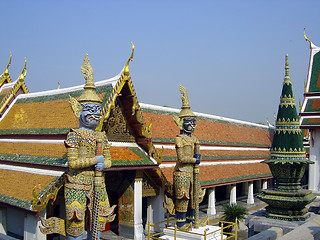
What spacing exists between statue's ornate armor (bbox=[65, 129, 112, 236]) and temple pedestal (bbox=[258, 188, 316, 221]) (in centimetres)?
601

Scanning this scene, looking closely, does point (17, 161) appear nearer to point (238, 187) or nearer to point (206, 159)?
point (206, 159)

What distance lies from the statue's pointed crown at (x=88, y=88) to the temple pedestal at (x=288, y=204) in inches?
258

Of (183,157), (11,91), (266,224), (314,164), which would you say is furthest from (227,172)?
(11,91)

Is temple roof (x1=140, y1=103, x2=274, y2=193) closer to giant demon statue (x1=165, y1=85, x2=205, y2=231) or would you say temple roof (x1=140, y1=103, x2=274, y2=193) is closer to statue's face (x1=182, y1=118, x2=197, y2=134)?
giant demon statue (x1=165, y1=85, x2=205, y2=231)

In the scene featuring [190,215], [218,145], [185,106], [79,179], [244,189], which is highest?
[185,106]

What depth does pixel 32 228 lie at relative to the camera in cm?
1141

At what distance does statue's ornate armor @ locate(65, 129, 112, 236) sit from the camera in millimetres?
8133

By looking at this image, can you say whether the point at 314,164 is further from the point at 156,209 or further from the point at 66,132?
the point at 66,132

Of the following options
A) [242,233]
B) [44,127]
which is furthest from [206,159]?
[44,127]

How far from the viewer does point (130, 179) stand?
13836mm

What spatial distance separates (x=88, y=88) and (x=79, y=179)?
2.22 meters

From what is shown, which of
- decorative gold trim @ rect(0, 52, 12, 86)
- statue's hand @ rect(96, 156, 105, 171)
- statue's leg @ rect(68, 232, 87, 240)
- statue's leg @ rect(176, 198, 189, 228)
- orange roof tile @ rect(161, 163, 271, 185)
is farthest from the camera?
decorative gold trim @ rect(0, 52, 12, 86)

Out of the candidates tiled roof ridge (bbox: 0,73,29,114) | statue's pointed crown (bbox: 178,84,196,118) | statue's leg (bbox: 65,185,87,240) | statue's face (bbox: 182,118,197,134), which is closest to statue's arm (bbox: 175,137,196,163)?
statue's face (bbox: 182,118,197,134)

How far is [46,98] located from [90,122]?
709 centimetres
